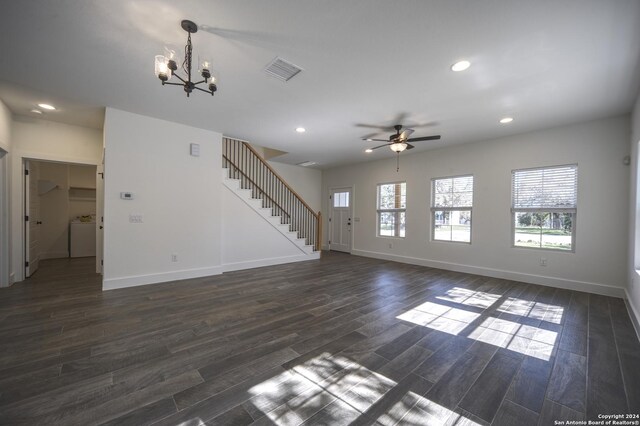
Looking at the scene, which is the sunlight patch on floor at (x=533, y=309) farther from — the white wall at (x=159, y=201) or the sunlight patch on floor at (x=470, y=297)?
the white wall at (x=159, y=201)

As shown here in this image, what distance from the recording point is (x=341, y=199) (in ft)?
28.9

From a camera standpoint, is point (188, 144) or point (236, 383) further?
point (188, 144)

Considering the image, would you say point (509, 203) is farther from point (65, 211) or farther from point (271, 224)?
point (65, 211)

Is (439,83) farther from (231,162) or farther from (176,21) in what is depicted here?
(231,162)

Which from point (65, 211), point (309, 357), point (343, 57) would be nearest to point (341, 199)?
point (343, 57)

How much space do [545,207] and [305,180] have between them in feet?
21.0

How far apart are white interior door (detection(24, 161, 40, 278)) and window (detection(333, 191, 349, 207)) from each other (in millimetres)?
7277

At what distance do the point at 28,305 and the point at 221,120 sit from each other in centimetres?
370

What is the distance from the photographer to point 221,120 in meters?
4.51

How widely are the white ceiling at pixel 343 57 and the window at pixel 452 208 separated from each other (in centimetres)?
179

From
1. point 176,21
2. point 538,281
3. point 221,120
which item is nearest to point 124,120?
point 221,120

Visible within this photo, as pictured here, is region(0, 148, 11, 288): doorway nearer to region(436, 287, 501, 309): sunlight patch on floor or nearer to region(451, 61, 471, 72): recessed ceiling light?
region(451, 61, 471, 72): recessed ceiling light

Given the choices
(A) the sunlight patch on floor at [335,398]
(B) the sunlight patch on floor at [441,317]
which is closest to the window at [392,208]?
(B) the sunlight patch on floor at [441,317]

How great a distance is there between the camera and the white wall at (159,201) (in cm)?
408
